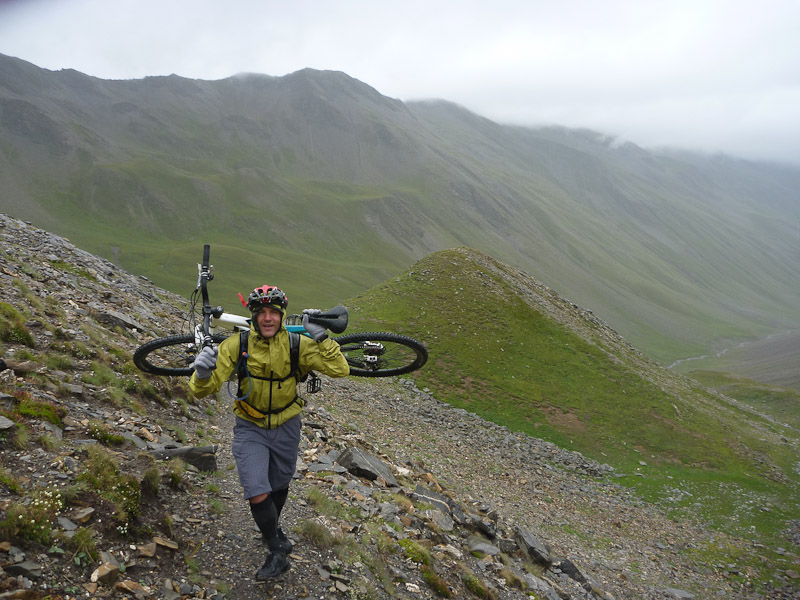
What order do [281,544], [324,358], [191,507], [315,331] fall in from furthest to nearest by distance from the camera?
[191,507] → [281,544] → [315,331] → [324,358]

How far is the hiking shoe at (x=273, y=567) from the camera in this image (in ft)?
25.5

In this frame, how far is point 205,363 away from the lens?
7191 mm

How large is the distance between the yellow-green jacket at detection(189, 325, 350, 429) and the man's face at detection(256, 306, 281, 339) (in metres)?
0.16

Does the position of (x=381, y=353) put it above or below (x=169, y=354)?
above

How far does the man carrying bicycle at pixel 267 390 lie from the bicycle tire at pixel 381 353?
240cm

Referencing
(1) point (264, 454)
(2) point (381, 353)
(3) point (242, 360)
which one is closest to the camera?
(3) point (242, 360)

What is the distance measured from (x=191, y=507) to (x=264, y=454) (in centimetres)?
257

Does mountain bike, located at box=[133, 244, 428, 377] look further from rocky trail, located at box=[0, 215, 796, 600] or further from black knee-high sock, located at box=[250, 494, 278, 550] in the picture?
black knee-high sock, located at box=[250, 494, 278, 550]

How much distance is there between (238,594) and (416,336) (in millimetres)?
34696

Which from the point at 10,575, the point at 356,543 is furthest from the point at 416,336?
the point at 10,575

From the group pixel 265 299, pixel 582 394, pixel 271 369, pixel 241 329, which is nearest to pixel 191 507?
pixel 241 329

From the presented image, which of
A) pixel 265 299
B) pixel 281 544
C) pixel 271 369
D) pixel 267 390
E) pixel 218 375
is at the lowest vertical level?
pixel 281 544

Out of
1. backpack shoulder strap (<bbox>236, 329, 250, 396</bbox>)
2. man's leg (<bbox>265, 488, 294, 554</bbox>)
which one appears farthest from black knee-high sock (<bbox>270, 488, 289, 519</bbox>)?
backpack shoulder strap (<bbox>236, 329, 250, 396</bbox>)

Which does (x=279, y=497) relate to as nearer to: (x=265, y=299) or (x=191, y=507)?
(x=191, y=507)
